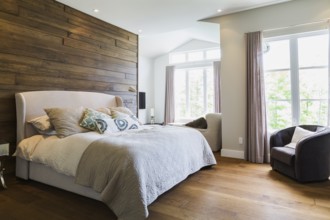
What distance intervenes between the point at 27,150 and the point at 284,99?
428cm

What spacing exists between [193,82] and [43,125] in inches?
215

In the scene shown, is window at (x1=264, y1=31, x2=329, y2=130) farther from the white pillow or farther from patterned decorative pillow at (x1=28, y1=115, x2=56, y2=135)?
patterned decorative pillow at (x1=28, y1=115, x2=56, y2=135)

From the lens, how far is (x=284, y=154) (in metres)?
3.14

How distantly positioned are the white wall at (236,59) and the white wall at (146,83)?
12.6 ft

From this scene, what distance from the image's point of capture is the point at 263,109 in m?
3.94

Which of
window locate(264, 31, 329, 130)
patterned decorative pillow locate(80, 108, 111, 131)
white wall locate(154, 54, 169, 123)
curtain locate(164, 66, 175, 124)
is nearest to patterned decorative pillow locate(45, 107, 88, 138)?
patterned decorative pillow locate(80, 108, 111, 131)

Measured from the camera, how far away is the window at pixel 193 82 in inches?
285

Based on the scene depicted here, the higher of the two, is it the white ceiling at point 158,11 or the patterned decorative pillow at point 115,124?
the white ceiling at point 158,11

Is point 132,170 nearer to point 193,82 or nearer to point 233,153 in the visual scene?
point 233,153

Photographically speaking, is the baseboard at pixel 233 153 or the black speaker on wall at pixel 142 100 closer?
the baseboard at pixel 233 153

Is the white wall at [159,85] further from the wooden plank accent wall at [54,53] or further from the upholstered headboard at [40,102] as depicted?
the upholstered headboard at [40,102]

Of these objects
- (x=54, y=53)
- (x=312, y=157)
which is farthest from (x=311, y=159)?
(x=54, y=53)

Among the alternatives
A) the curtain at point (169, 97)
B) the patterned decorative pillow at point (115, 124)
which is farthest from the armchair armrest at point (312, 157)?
the curtain at point (169, 97)

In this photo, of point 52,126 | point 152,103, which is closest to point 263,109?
point 52,126
